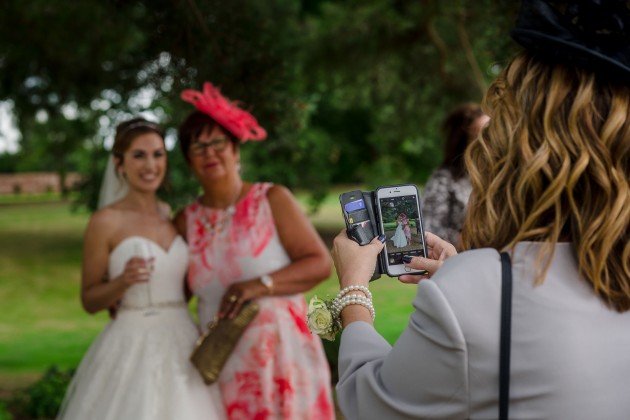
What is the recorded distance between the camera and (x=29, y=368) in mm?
10328

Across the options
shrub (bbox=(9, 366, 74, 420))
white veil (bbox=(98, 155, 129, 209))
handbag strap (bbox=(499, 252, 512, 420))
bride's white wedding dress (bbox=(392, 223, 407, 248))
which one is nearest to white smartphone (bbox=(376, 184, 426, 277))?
bride's white wedding dress (bbox=(392, 223, 407, 248))

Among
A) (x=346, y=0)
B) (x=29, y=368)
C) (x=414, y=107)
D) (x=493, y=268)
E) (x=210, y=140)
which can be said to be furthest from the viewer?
(x=414, y=107)

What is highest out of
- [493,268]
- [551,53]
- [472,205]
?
[551,53]

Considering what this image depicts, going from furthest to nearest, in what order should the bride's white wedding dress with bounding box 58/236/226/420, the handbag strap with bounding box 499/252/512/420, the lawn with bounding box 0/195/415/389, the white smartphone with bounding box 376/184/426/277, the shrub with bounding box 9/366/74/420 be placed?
the shrub with bounding box 9/366/74/420
the lawn with bounding box 0/195/415/389
the bride's white wedding dress with bounding box 58/236/226/420
the white smartphone with bounding box 376/184/426/277
the handbag strap with bounding box 499/252/512/420

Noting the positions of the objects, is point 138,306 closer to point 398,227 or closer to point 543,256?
point 398,227

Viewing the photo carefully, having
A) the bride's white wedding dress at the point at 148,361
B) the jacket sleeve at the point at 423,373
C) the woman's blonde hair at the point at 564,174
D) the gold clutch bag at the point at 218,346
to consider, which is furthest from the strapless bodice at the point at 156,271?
the woman's blonde hair at the point at 564,174

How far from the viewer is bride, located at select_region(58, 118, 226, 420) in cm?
435

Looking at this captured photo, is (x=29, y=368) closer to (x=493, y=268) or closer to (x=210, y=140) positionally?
(x=210, y=140)

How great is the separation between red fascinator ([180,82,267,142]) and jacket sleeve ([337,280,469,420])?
10.2 feet

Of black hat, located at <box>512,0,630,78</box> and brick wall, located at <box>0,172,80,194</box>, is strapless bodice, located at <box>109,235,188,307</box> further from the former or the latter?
brick wall, located at <box>0,172,80,194</box>

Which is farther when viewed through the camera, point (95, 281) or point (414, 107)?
point (414, 107)

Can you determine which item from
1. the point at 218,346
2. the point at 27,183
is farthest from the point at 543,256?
the point at 27,183

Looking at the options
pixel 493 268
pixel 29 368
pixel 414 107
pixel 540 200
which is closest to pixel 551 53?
pixel 540 200

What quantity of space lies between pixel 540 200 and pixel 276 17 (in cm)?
1337
